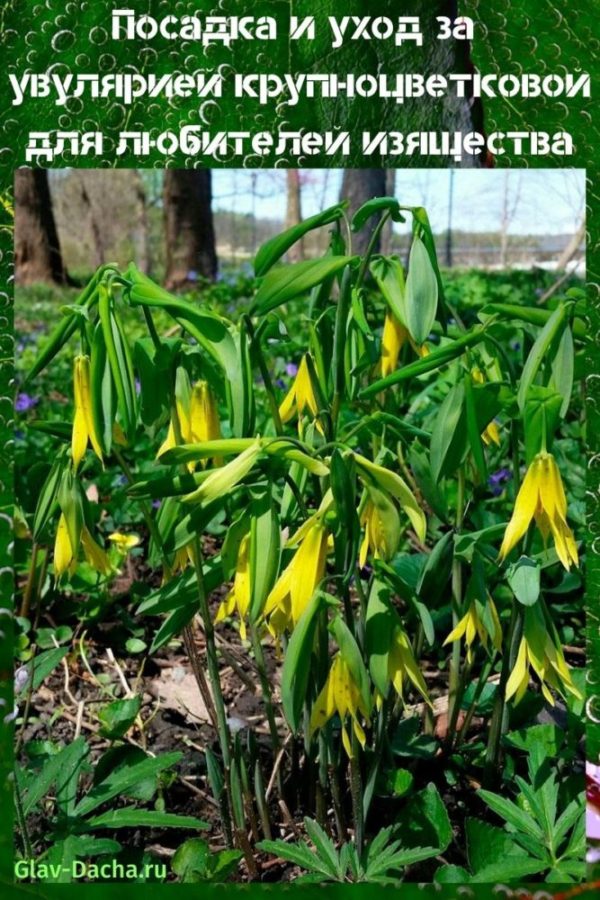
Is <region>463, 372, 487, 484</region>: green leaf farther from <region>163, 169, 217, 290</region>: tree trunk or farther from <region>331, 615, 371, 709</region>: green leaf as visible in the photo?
<region>163, 169, 217, 290</region>: tree trunk

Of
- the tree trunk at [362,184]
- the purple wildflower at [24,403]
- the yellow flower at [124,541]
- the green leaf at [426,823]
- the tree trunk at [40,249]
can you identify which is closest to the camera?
the green leaf at [426,823]

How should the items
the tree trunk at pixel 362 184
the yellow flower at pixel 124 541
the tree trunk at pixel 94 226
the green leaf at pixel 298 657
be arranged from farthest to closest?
the tree trunk at pixel 94 226, the yellow flower at pixel 124 541, the tree trunk at pixel 362 184, the green leaf at pixel 298 657

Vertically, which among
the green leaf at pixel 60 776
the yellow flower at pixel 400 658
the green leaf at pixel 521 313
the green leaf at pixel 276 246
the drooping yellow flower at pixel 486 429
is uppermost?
the green leaf at pixel 276 246

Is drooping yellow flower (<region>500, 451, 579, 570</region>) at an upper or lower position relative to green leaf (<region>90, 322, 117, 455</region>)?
lower

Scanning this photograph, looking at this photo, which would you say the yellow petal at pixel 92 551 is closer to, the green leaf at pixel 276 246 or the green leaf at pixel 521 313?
the green leaf at pixel 276 246

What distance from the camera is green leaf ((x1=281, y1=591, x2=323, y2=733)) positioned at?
0.93 meters

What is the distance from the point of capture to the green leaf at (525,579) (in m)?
1.02

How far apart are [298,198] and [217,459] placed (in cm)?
75

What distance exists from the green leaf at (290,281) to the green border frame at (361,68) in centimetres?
35

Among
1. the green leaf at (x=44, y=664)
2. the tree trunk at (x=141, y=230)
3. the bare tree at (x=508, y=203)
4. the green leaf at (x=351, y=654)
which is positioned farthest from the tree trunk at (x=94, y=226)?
the green leaf at (x=351, y=654)

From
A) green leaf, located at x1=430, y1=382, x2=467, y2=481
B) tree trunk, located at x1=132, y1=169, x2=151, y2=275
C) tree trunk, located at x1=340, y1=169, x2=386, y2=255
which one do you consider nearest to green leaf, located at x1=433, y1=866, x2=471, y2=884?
green leaf, located at x1=430, y1=382, x2=467, y2=481

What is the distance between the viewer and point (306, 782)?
4.03 ft

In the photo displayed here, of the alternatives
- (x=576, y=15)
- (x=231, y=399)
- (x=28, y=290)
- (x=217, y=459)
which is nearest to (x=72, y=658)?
(x=217, y=459)

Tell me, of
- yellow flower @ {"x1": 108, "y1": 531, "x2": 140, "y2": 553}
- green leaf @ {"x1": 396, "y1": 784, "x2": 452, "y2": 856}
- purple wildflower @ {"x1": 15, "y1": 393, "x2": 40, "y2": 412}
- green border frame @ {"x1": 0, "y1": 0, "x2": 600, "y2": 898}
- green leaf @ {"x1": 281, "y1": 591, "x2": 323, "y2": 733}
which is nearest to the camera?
green leaf @ {"x1": 281, "y1": 591, "x2": 323, "y2": 733}
